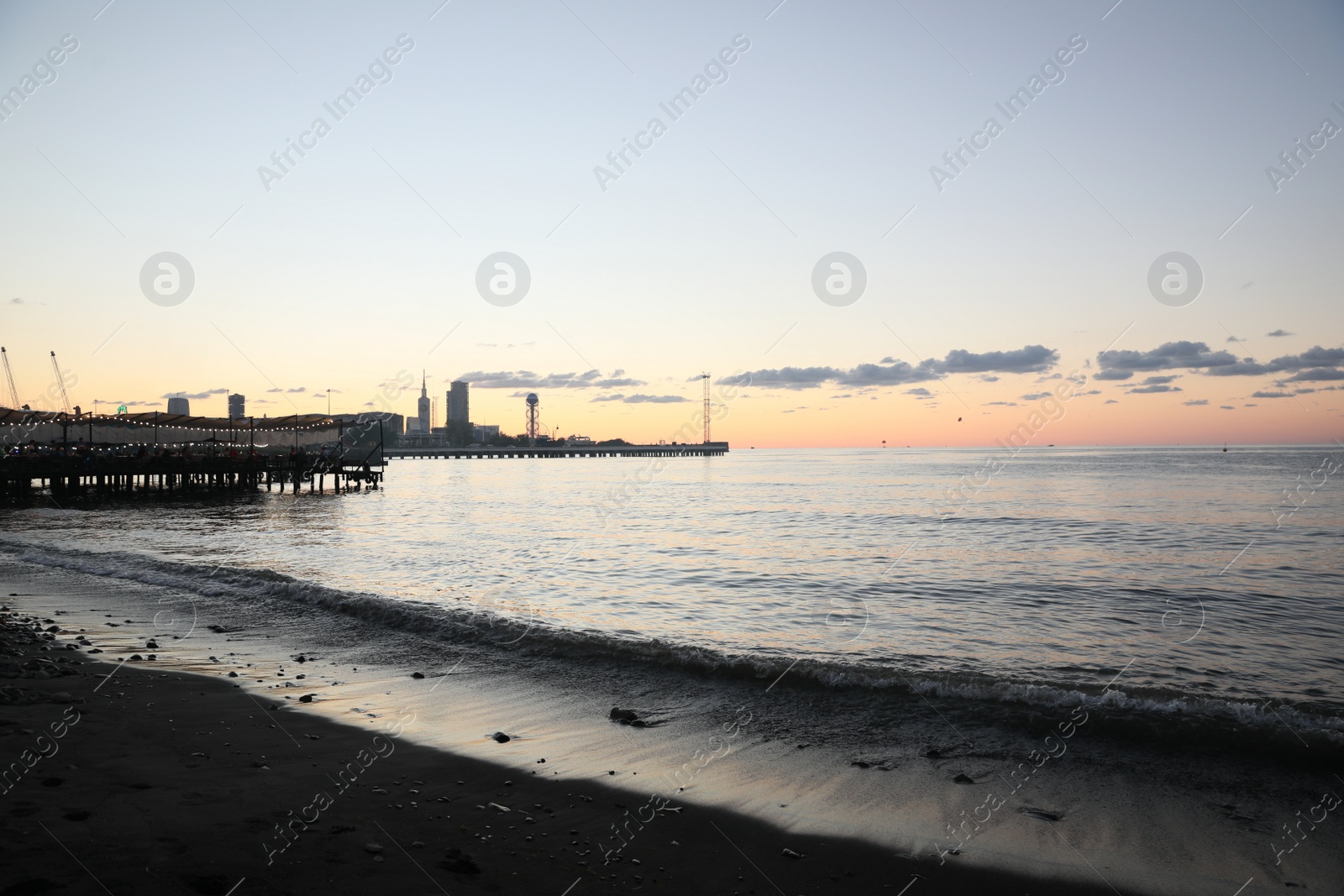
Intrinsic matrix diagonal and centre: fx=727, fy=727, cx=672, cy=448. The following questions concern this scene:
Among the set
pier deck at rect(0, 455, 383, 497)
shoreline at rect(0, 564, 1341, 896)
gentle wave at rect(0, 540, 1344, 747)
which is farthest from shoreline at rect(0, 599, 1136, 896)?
pier deck at rect(0, 455, 383, 497)

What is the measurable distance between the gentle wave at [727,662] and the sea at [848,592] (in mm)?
48

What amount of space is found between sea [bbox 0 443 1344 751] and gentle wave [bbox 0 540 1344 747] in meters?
0.05

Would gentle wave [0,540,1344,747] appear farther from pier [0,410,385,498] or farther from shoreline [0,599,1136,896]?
pier [0,410,385,498]

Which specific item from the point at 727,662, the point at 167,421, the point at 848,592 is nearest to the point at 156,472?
the point at 167,421

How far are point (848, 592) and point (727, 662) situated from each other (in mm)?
7658

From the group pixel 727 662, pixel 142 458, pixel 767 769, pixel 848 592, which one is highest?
pixel 142 458

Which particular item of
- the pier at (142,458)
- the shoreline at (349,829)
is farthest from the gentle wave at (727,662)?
the pier at (142,458)

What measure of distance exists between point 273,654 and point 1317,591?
71.2ft

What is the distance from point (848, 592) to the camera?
17516 mm

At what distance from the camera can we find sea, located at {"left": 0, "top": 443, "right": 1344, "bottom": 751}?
9.99 metres

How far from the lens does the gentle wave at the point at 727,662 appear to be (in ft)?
28.0

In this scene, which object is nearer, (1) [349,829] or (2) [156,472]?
(1) [349,829]

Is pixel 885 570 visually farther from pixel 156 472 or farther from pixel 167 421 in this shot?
pixel 167 421

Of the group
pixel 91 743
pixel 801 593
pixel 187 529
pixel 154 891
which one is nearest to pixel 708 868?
pixel 154 891
